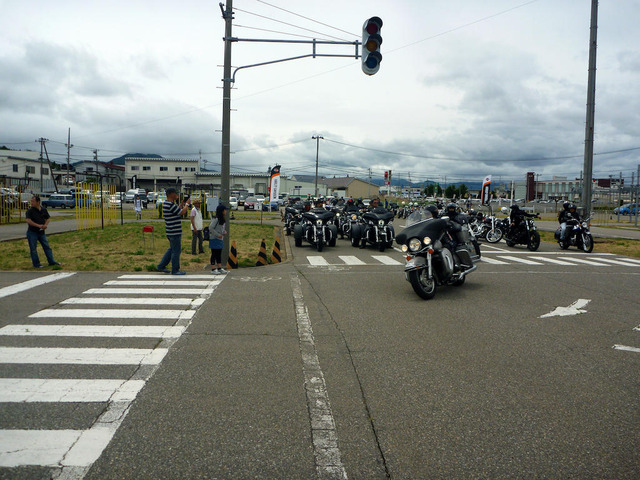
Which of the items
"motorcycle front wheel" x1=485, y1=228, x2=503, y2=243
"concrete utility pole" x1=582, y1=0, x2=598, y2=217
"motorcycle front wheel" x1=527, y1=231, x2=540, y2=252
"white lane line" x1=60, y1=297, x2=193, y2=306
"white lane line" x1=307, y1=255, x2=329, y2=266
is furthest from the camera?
"motorcycle front wheel" x1=485, y1=228, x2=503, y2=243

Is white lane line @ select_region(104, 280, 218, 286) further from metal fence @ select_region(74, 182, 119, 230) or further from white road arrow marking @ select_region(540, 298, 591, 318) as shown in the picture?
metal fence @ select_region(74, 182, 119, 230)

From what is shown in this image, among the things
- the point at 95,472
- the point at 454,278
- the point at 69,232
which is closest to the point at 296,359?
the point at 95,472

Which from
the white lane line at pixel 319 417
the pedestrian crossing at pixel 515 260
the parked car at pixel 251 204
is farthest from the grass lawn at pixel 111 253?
the parked car at pixel 251 204

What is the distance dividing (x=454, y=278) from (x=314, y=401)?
6373 mm

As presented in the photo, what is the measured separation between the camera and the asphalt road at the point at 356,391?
343cm

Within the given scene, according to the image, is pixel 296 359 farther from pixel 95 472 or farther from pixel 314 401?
pixel 95 472

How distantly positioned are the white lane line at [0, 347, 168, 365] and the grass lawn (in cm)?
689

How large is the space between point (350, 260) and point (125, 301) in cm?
777

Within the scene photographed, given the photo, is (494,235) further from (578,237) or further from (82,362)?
(82,362)

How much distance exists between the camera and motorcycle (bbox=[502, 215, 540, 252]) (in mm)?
18859

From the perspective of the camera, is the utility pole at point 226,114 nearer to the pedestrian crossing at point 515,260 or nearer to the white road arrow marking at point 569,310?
the pedestrian crossing at point 515,260

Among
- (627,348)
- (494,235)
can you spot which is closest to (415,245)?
(627,348)

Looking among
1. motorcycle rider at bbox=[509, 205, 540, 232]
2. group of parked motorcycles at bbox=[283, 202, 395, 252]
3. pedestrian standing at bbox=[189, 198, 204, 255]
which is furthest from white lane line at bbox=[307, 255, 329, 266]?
motorcycle rider at bbox=[509, 205, 540, 232]

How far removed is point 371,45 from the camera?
38.5 ft
